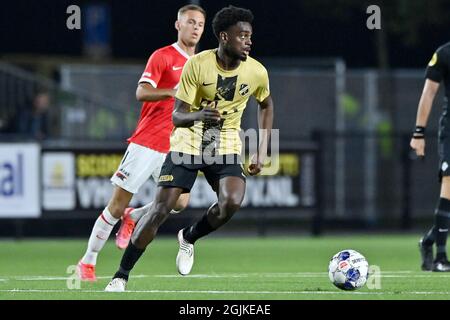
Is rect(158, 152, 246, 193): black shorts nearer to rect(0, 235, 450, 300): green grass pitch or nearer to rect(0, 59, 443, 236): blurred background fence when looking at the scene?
rect(0, 235, 450, 300): green grass pitch

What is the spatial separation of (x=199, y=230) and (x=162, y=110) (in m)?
1.51

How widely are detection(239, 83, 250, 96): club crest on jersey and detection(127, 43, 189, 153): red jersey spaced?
1384 mm

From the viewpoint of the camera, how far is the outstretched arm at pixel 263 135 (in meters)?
11.1

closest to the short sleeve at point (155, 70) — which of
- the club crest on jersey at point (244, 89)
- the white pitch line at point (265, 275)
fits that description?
the club crest on jersey at point (244, 89)

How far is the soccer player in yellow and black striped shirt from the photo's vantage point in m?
10.6

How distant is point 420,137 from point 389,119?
14480 millimetres

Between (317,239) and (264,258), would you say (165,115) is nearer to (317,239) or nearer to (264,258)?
(264,258)

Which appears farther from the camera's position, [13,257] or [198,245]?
[198,245]

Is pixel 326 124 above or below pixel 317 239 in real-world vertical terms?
above

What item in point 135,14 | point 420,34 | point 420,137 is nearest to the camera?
point 420,137

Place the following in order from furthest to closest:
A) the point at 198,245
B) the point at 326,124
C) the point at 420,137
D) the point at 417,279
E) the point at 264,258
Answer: the point at 326,124 → the point at 198,245 → the point at 264,258 → the point at 420,137 → the point at 417,279

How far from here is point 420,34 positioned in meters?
32.3

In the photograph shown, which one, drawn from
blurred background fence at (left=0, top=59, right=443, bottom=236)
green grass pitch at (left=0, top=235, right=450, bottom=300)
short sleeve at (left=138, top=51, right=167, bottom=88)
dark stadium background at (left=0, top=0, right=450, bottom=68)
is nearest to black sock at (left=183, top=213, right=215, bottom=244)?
green grass pitch at (left=0, top=235, right=450, bottom=300)
